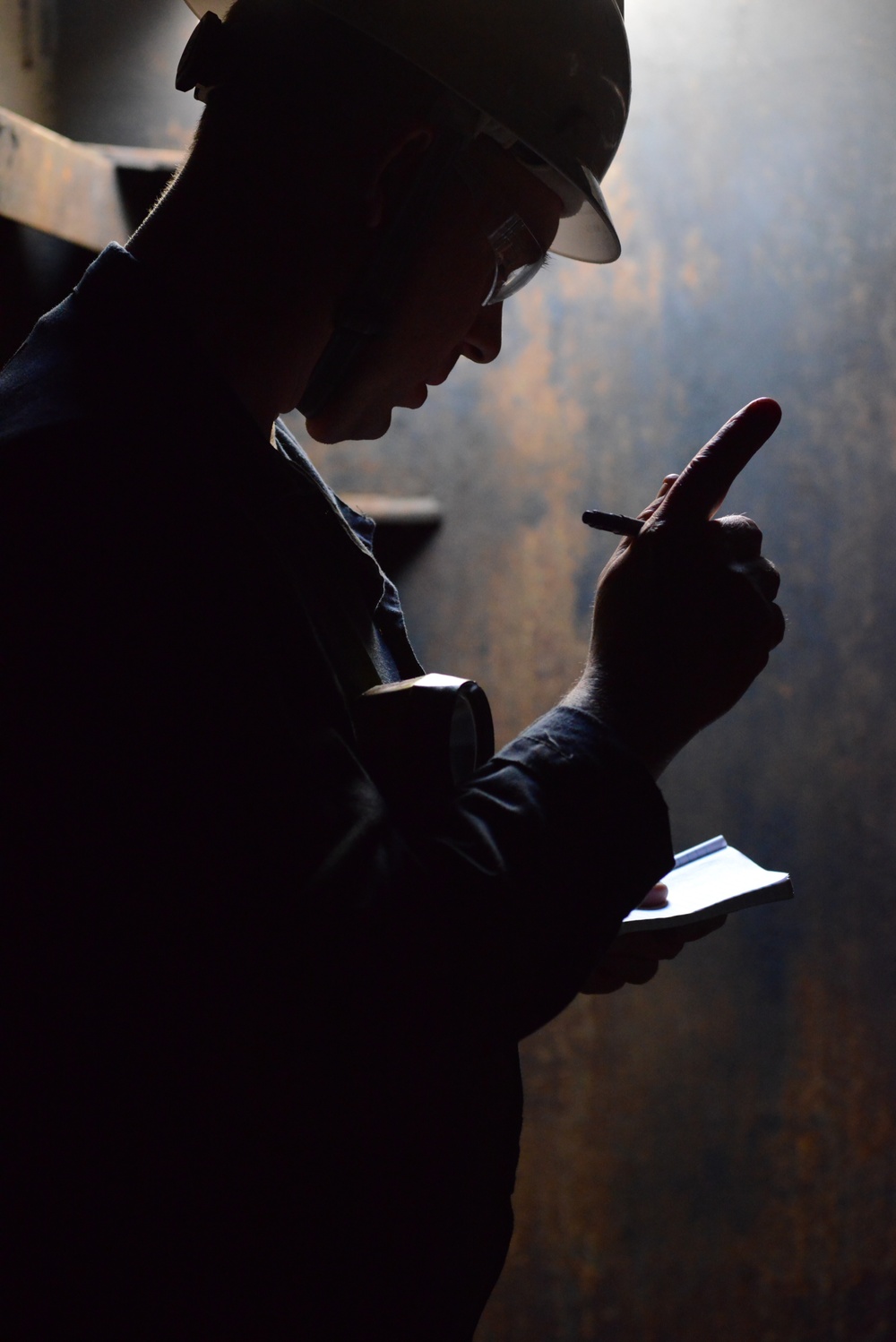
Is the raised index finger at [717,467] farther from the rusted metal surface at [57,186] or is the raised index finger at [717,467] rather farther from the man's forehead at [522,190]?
the rusted metal surface at [57,186]

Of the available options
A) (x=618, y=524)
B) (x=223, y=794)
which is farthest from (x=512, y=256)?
(x=223, y=794)

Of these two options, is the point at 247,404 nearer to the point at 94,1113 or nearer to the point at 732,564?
the point at 732,564

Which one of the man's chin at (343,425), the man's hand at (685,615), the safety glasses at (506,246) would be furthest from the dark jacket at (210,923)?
the safety glasses at (506,246)

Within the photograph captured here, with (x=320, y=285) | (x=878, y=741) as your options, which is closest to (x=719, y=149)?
(x=878, y=741)

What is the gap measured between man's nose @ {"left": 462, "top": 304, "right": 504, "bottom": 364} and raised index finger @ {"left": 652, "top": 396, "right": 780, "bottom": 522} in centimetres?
31

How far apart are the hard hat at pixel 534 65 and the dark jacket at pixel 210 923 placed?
46cm

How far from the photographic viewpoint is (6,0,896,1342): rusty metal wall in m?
2.25

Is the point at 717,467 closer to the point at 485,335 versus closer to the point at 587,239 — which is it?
the point at 485,335

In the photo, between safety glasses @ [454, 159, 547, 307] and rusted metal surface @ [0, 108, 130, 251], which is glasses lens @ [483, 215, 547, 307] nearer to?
safety glasses @ [454, 159, 547, 307]

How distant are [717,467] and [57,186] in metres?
1.19

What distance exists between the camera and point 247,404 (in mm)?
922

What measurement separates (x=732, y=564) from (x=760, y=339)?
164cm

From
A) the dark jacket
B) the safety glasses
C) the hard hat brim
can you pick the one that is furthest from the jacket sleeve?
the hard hat brim

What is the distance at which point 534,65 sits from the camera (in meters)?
1.01
